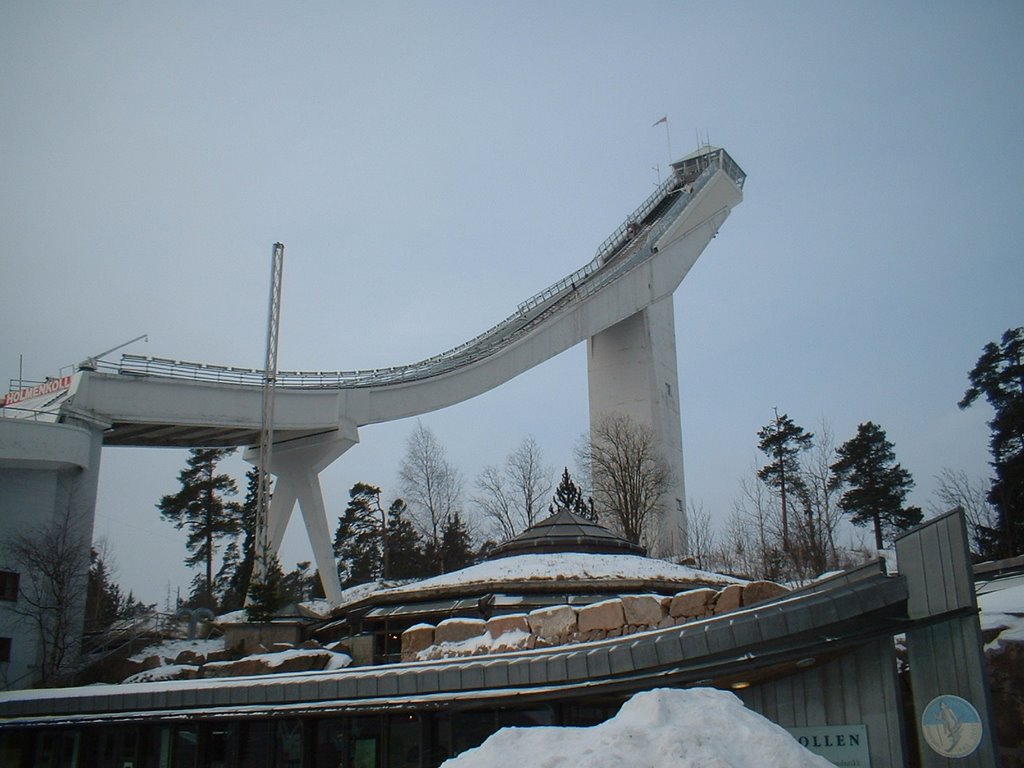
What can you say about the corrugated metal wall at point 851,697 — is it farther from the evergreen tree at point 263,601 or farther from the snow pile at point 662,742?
the evergreen tree at point 263,601

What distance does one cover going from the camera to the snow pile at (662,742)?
5871 millimetres

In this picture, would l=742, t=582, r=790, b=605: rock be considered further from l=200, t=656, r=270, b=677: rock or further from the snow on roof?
l=200, t=656, r=270, b=677: rock

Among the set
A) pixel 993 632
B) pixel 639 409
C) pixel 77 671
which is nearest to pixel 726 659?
pixel 993 632

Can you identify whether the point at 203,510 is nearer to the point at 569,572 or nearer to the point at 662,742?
the point at 569,572

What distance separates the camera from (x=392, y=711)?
13102 mm

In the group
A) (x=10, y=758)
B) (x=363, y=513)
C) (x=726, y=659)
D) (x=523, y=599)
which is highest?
(x=363, y=513)

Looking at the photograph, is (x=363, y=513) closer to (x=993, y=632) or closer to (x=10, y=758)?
(x=10, y=758)

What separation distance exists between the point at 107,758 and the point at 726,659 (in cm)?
1161

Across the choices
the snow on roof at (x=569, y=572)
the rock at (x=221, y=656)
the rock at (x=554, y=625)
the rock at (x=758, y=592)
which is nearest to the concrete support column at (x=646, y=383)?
the snow on roof at (x=569, y=572)

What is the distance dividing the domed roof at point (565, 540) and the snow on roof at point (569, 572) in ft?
2.41

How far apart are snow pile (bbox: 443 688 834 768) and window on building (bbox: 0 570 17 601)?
28014 millimetres

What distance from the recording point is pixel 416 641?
691 inches

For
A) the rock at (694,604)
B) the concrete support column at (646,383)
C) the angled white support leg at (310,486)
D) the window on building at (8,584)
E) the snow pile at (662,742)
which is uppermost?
the concrete support column at (646,383)

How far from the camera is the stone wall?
1435 centimetres
